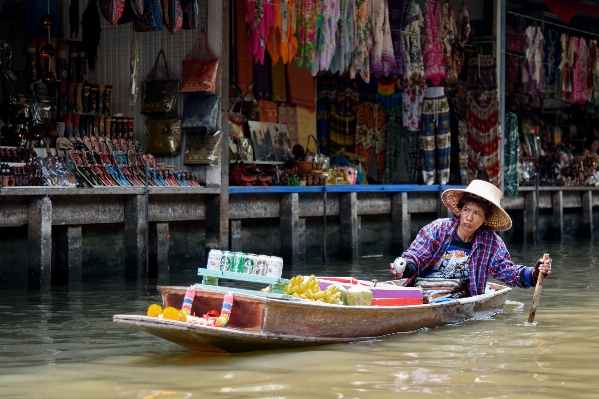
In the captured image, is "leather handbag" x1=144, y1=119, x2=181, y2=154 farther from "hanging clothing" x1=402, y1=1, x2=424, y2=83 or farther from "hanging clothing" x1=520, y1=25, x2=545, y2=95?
"hanging clothing" x1=520, y1=25, x2=545, y2=95

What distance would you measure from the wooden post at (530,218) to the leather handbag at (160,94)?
7.95 metres

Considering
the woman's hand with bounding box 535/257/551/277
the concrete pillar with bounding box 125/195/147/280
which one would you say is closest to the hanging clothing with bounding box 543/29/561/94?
the concrete pillar with bounding box 125/195/147/280

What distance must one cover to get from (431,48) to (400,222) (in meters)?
2.56

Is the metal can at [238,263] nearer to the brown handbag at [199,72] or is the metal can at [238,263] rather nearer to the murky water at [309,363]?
the murky water at [309,363]

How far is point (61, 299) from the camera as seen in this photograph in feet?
31.3

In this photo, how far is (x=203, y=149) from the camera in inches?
472

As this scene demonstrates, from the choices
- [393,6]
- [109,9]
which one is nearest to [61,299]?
[109,9]

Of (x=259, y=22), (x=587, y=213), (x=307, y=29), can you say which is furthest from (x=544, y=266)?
(x=587, y=213)

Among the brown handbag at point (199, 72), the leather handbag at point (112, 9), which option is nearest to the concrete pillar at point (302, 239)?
the brown handbag at point (199, 72)

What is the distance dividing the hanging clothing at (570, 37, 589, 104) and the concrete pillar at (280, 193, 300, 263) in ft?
26.4

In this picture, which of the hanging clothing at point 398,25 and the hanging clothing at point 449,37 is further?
the hanging clothing at point 449,37

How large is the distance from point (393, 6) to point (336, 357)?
9329mm

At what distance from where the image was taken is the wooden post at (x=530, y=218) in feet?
59.1

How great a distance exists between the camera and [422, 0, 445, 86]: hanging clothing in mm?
15453
